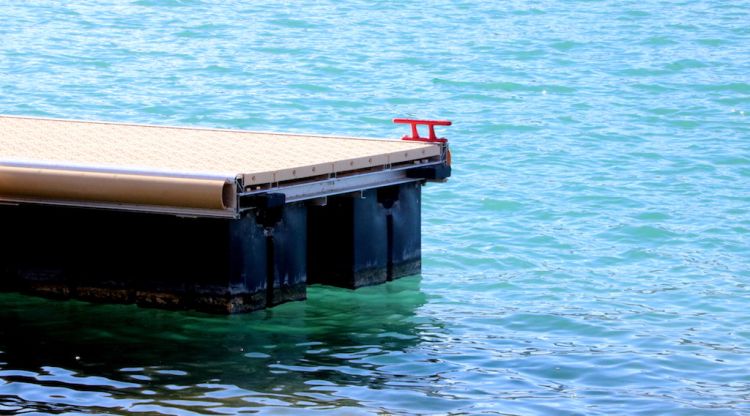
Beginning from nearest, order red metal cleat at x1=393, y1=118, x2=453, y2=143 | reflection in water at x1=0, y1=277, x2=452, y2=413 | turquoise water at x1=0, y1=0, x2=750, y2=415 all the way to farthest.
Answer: reflection in water at x1=0, y1=277, x2=452, y2=413
turquoise water at x1=0, y1=0, x2=750, y2=415
red metal cleat at x1=393, y1=118, x2=453, y2=143

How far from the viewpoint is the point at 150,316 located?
1198 cm

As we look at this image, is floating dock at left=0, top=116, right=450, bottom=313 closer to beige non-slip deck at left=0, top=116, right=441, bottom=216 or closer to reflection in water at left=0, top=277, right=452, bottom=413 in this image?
beige non-slip deck at left=0, top=116, right=441, bottom=216

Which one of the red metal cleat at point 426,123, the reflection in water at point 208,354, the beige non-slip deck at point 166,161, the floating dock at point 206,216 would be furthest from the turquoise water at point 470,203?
the red metal cleat at point 426,123

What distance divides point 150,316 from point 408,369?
7.12 feet

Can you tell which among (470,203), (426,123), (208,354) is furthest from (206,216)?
(470,203)

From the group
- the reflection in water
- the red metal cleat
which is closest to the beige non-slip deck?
the red metal cleat

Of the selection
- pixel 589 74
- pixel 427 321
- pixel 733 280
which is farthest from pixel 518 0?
pixel 427 321

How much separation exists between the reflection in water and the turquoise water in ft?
0.09

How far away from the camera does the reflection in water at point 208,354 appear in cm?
1004

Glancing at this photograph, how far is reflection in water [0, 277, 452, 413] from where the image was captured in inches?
395

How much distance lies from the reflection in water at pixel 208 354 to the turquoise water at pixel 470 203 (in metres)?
0.03

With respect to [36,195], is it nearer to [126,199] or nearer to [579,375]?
[126,199]

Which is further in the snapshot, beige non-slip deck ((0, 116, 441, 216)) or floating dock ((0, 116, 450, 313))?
floating dock ((0, 116, 450, 313))

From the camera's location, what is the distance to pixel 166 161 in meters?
12.1
